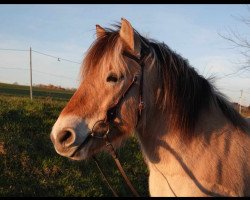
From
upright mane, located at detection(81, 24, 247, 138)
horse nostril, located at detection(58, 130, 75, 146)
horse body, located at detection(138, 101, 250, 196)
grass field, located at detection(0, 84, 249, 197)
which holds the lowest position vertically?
grass field, located at detection(0, 84, 249, 197)

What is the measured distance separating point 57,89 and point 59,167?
2612cm

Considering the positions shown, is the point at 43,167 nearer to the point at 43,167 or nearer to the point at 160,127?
the point at 43,167

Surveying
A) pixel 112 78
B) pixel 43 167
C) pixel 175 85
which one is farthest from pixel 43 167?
pixel 175 85

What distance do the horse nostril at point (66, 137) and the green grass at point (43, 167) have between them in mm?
3367

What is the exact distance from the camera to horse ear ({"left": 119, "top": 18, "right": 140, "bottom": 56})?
333 cm

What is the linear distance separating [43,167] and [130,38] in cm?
414

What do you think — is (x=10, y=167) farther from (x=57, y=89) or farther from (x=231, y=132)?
(x=57, y=89)

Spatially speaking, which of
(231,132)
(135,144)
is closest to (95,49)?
(231,132)

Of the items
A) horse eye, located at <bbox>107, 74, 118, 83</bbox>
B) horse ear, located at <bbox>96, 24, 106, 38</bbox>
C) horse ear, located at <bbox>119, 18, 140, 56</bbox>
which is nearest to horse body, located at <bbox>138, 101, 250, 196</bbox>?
horse eye, located at <bbox>107, 74, 118, 83</bbox>

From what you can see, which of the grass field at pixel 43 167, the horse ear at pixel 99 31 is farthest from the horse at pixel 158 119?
the grass field at pixel 43 167

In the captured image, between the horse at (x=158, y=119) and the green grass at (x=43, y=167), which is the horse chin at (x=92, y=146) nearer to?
the horse at (x=158, y=119)

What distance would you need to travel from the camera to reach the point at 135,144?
26.8ft

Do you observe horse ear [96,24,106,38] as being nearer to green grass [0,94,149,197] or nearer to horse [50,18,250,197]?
horse [50,18,250,197]

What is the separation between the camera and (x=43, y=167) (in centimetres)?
672
